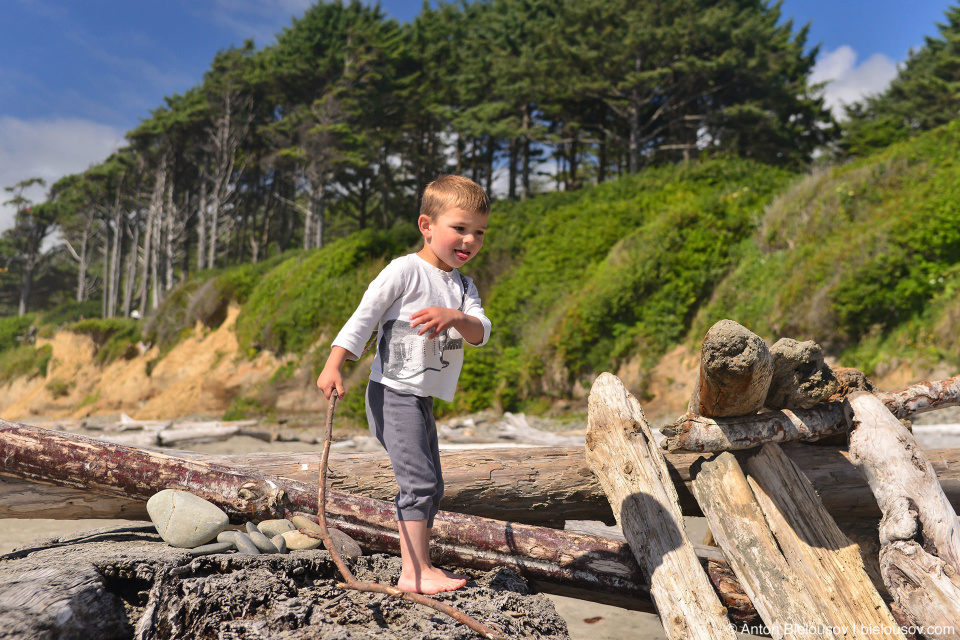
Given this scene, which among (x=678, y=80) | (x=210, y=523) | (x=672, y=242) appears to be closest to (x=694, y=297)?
(x=672, y=242)

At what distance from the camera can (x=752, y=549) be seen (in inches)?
111

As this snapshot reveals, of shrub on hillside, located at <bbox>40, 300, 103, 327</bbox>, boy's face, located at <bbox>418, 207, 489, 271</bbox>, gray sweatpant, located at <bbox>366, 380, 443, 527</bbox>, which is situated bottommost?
gray sweatpant, located at <bbox>366, 380, 443, 527</bbox>

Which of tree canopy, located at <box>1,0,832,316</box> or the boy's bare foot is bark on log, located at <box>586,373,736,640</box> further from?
tree canopy, located at <box>1,0,832,316</box>

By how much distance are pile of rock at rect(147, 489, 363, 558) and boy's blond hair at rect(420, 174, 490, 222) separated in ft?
5.95

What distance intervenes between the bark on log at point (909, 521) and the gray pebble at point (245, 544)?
302cm

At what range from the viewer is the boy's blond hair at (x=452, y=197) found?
2.54m

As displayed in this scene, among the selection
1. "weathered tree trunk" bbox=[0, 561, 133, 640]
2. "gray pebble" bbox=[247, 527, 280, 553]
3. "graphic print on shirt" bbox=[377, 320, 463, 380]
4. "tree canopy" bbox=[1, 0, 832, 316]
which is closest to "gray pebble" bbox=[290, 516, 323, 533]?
"gray pebble" bbox=[247, 527, 280, 553]

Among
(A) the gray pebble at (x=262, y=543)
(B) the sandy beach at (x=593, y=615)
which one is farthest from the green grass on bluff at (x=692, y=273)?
(A) the gray pebble at (x=262, y=543)

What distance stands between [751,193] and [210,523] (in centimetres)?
1358

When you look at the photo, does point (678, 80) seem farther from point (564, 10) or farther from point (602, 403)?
point (602, 403)

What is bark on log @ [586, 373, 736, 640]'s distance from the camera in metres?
2.60

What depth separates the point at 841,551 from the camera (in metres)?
2.94

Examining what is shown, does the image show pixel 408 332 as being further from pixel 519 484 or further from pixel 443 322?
pixel 519 484

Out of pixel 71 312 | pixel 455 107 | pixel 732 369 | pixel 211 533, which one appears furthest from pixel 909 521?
pixel 71 312
